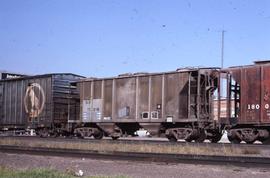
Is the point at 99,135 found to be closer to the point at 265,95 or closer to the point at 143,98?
the point at 143,98

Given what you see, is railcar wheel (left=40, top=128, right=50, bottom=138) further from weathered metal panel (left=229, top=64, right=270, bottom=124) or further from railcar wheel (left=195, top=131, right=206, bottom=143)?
weathered metal panel (left=229, top=64, right=270, bottom=124)

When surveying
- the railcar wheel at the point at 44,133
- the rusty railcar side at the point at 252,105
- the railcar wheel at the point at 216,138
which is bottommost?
the railcar wheel at the point at 44,133

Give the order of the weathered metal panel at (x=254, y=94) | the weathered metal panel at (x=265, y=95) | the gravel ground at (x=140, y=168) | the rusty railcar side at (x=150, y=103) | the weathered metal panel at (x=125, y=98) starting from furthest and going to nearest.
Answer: the weathered metal panel at (x=125, y=98) → the rusty railcar side at (x=150, y=103) → the weathered metal panel at (x=254, y=94) → the weathered metal panel at (x=265, y=95) → the gravel ground at (x=140, y=168)

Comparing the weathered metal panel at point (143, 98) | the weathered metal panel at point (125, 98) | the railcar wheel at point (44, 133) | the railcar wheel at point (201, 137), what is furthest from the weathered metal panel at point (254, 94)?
the railcar wheel at point (44, 133)

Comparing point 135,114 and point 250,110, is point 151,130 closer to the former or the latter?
point 135,114

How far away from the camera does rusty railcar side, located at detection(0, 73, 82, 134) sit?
28344mm

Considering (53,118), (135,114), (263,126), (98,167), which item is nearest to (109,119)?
(135,114)

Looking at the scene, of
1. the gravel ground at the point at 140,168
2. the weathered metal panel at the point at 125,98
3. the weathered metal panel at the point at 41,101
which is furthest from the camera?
the weathered metal panel at the point at 41,101

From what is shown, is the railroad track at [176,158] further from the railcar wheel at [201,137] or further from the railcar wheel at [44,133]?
the railcar wheel at [44,133]

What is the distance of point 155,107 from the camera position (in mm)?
23406

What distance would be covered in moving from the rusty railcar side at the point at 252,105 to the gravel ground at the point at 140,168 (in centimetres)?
826

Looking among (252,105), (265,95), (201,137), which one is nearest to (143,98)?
(201,137)

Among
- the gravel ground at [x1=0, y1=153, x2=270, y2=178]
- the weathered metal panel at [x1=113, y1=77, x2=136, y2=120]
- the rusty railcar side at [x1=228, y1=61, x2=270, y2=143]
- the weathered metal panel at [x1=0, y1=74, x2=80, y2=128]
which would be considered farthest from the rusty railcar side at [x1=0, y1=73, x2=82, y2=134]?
the gravel ground at [x1=0, y1=153, x2=270, y2=178]

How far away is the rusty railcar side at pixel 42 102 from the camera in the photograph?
28344 millimetres
